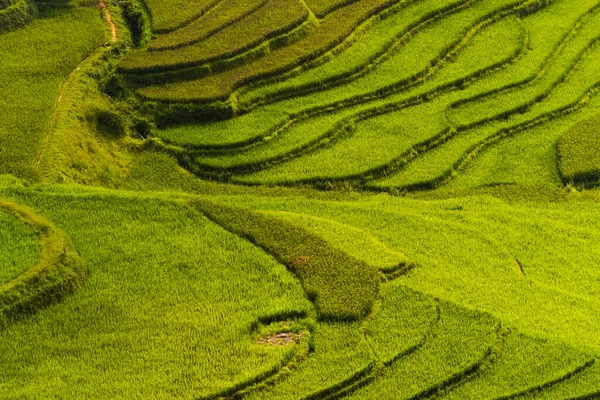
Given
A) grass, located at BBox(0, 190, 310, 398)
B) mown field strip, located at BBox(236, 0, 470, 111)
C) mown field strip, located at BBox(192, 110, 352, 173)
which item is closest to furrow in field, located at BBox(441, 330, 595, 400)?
grass, located at BBox(0, 190, 310, 398)

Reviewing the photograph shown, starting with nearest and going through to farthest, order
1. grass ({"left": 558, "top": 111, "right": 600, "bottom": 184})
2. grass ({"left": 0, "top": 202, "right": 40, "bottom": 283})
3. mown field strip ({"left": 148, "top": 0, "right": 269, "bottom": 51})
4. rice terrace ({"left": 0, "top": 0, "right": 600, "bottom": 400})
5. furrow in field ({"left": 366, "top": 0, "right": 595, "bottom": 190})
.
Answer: rice terrace ({"left": 0, "top": 0, "right": 600, "bottom": 400}), grass ({"left": 0, "top": 202, "right": 40, "bottom": 283}), furrow in field ({"left": 366, "top": 0, "right": 595, "bottom": 190}), grass ({"left": 558, "top": 111, "right": 600, "bottom": 184}), mown field strip ({"left": 148, "top": 0, "right": 269, "bottom": 51})

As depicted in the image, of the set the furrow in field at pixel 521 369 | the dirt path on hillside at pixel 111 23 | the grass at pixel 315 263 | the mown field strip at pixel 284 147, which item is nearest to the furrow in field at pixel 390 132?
the mown field strip at pixel 284 147

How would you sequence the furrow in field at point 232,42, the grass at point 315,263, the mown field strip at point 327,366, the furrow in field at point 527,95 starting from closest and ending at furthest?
the mown field strip at point 327,366, the grass at point 315,263, the furrow in field at point 232,42, the furrow in field at point 527,95

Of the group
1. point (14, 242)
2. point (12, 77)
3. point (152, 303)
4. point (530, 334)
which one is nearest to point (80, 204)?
point (14, 242)

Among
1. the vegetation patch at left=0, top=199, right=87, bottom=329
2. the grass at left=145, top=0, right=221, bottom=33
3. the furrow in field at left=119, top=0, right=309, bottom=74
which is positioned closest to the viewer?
the vegetation patch at left=0, top=199, right=87, bottom=329

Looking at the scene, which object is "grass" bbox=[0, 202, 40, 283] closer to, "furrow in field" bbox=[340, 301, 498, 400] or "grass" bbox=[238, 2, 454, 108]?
"furrow in field" bbox=[340, 301, 498, 400]

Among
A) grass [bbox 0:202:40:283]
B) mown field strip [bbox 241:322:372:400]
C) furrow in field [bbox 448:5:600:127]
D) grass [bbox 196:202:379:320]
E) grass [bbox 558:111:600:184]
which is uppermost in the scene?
furrow in field [bbox 448:5:600:127]

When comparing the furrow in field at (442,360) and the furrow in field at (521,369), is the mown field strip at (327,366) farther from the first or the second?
the furrow in field at (521,369)

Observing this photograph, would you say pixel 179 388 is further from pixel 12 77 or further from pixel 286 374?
pixel 12 77

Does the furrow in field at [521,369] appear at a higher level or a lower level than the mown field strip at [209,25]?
lower

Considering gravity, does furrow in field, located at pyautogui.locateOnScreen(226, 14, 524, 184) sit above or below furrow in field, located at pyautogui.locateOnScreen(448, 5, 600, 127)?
below
